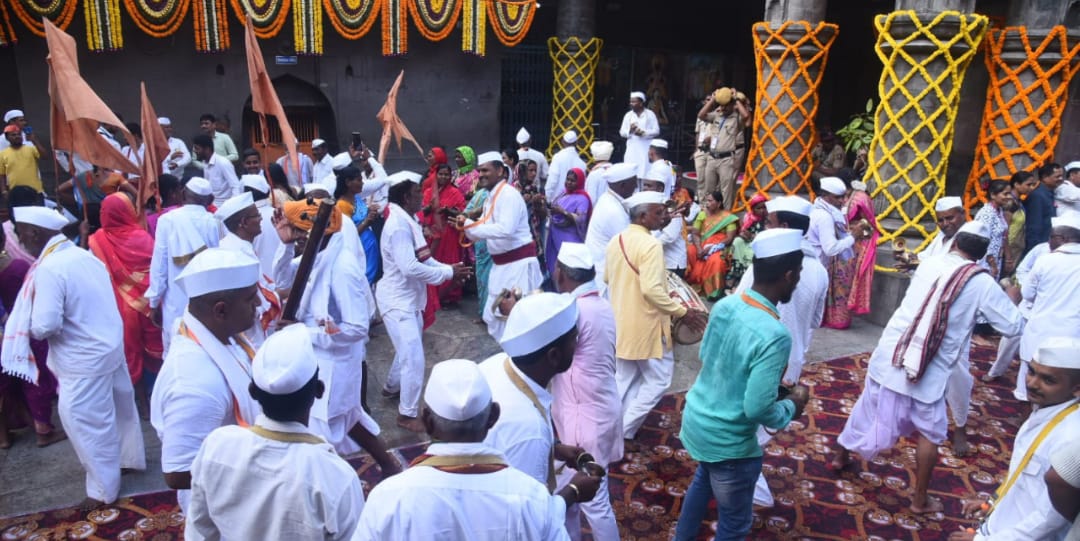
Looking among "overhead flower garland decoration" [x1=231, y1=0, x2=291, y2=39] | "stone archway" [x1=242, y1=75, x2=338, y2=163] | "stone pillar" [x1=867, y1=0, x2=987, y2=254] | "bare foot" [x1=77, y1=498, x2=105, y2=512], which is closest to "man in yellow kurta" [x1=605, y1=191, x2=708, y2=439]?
"bare foot" [x1=77, y1=498, x2=105, y2=512]

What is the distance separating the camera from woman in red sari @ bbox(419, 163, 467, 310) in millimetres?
6938

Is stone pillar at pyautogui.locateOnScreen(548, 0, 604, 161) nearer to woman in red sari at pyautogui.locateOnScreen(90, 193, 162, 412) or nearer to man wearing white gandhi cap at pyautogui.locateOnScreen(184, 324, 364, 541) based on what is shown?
woman in red sari at pyautogui.locateOnScreen(90, 193, 162, 412)

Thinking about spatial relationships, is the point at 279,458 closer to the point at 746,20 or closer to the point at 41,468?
the point at 41,468

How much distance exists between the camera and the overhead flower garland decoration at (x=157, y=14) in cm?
1033

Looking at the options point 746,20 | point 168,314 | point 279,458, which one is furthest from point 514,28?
point 279,458

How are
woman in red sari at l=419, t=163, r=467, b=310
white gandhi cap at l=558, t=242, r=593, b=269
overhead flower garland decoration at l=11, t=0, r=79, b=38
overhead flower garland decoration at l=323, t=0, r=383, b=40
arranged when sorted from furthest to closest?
overhead flower garland decoration at l=323, t=0, r=383, b=40 < overhead flower garland decoration at l=11, t=0, r=79, b=38 < woman in red sari at l=419, t=163, r=467, b=310 < white gandhi cap at l=558, t=242, r=593, b=269

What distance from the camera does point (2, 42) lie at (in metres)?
9.89

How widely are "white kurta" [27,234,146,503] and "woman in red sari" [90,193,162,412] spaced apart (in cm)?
88

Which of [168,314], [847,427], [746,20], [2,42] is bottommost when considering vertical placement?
[847,427]

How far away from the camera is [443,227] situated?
7.18 metres

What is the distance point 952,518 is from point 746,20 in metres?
14.5

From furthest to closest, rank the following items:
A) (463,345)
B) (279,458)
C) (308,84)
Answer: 1. (308,84)
2. (463,345)
3. (279,458)

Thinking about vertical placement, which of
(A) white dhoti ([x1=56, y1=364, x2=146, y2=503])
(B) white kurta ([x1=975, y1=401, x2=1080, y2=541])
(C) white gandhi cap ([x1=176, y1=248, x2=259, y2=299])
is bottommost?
(A) white dhoti ([x1=56, y1=364, x2=146, y2=503])

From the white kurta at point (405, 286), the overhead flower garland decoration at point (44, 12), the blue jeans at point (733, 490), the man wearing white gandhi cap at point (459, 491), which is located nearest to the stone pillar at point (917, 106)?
the white kurta at point (405, 286)
